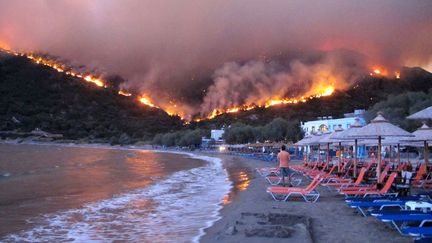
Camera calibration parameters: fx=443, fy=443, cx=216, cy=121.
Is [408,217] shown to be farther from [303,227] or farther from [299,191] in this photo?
[299,191]

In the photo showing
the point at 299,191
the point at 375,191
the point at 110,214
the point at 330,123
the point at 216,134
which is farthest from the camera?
the point at 216,134

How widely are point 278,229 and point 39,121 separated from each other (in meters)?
198

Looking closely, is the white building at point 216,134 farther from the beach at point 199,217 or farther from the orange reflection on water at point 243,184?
the beach at point 199,217

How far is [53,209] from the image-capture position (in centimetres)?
1553

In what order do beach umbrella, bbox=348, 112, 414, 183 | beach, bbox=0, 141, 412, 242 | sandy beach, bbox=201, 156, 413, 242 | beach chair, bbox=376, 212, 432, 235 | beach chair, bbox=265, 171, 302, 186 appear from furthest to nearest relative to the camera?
beach chair, bbox=265, 171, 302, 186 < beach umbrella, bbox=348, 112, 414, 183 < beach, bbox=0, 141, 412, 242 < sandy beach, bbox=201, 156, 413, 242 < beach chair, bbox=376, 212, 432, 235

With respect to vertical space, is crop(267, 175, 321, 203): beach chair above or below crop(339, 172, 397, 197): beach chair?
below

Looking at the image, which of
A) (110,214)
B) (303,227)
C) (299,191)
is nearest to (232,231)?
(303,227)

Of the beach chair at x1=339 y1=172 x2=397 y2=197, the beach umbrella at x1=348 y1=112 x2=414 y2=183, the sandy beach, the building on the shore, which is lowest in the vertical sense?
the sandy beach

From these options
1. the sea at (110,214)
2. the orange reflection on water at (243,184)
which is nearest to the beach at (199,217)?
the sea at (110,214)

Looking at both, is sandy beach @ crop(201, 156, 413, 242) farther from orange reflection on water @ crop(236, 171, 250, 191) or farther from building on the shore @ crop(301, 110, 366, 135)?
building on the shore @ crop(301, 110, 366, 135)

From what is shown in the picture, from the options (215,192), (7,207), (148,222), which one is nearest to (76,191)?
(7,207)

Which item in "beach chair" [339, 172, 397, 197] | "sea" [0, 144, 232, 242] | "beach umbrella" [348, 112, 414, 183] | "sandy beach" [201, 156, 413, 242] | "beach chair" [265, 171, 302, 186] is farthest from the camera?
"beach chair" [265, 171, 302, 186]

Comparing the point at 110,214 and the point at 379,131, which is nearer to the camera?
the point at 110,214

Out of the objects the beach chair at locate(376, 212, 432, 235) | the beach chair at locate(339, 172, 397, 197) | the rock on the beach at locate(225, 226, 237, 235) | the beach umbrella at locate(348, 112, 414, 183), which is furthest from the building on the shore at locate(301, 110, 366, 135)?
the beach chair at locate(376, 212, 432, 235)
